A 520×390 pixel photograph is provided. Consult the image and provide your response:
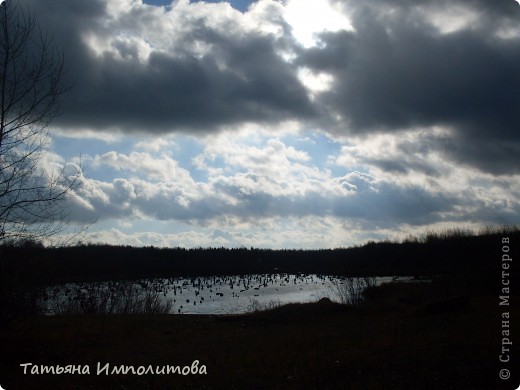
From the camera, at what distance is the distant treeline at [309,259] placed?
244ft

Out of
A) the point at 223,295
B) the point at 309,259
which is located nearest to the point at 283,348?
the point at 223,295

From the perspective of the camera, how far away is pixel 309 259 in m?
125

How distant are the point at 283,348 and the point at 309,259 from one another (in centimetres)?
11306

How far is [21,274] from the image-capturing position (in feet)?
43.9

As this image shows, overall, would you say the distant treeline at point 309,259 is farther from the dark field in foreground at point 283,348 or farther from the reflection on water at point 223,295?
the dark field in foreground at point 283,348

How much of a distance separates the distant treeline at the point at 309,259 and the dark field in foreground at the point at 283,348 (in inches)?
1369

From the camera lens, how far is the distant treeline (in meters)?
74.3

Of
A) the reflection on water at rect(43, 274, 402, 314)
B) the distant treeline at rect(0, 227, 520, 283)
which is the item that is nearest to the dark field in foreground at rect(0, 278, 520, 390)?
the reflection on water at rect(43, 274, 402, 314)

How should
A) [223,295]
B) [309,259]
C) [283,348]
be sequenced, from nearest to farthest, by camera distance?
[283,348]
[223,295]
[309,259]

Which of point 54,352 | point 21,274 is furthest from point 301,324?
point 21,274

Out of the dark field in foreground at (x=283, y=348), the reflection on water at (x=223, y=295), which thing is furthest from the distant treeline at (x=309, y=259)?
the dark field in foreground at (x=283, y=348)

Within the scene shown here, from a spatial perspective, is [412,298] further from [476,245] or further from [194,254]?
[194,254]

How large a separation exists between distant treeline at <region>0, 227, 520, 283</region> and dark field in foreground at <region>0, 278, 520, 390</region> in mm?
34771

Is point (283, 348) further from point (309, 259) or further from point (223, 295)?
point (309, 259)
